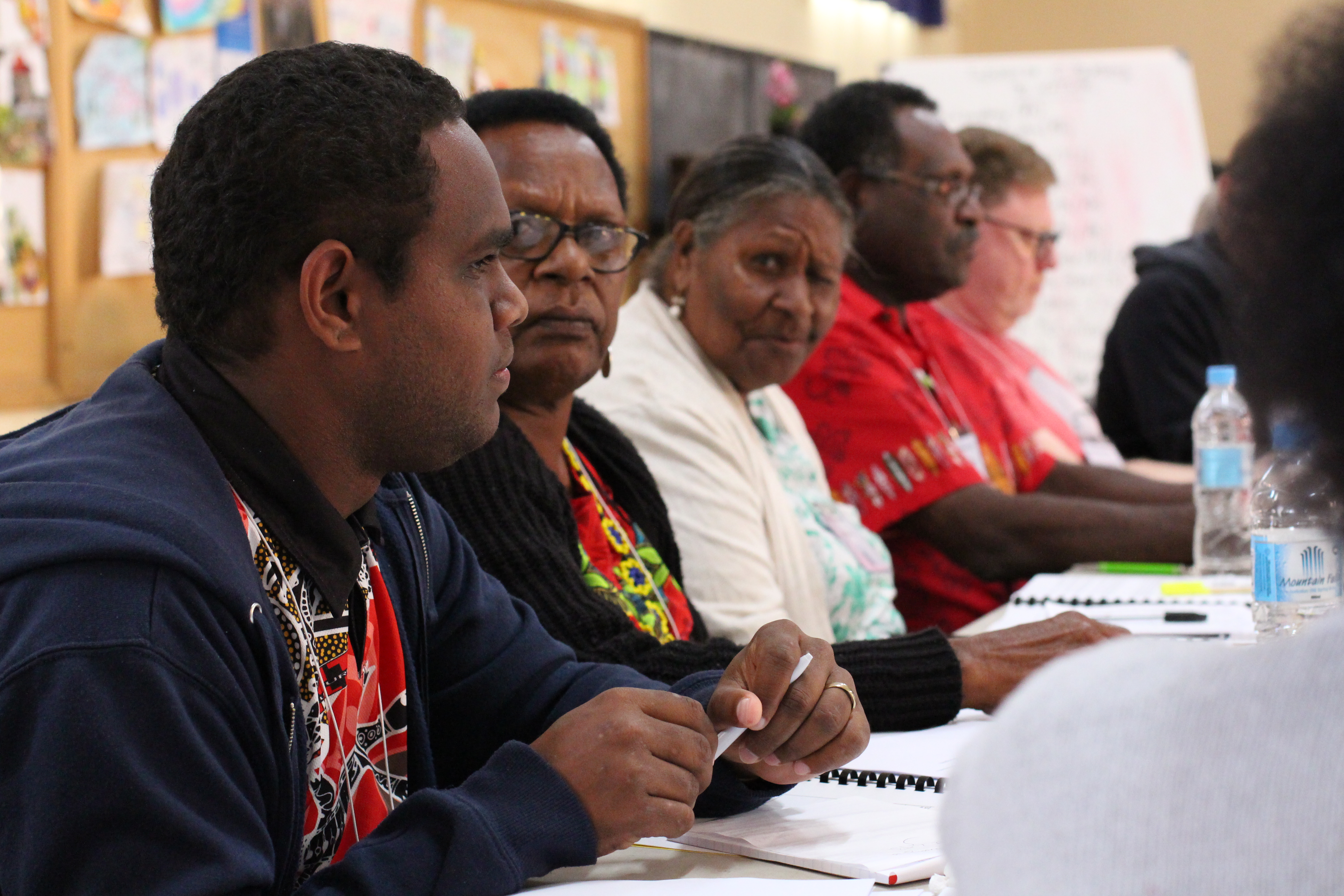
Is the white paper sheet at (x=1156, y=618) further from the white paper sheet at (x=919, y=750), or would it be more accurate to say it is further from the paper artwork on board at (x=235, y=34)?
the paper artwork on board at (x=235, y=34)

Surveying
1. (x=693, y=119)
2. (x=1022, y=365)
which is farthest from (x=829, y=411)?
(x=693, y=119)

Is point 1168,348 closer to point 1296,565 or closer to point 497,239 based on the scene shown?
point 1296,565

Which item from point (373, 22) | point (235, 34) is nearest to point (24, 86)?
point (235, 34)

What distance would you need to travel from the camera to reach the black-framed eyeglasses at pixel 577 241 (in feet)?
5.74

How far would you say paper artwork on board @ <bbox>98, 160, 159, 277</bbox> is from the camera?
10.1ft

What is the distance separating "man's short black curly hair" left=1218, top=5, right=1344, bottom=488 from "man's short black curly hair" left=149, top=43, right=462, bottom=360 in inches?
25.1

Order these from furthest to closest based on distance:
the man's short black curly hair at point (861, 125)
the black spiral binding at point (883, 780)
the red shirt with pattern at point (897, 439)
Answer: the man's short black curly hair at point (861, 125), the red shirt with pattern at point (897, 439), the black spiral binding at point (883, 780)

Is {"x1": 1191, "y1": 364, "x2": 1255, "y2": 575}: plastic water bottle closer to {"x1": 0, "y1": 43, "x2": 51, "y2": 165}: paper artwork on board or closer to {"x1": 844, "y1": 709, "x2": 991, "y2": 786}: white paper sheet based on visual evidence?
{"x1": 844, "y1": 709, "x2": 991, "y2": 786}: white paper sheet

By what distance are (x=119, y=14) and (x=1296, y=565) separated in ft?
9.00

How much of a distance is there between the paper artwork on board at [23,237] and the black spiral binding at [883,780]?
2.34 m

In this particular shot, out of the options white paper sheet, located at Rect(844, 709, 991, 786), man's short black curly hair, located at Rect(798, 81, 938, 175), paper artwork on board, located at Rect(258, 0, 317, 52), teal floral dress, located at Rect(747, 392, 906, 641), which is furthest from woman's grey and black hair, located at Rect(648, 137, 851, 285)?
paper artwork on board, located at Rect(258, 0, 317, 52)

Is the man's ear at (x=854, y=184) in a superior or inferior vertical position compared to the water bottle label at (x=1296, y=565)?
superior

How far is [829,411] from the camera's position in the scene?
105 inches

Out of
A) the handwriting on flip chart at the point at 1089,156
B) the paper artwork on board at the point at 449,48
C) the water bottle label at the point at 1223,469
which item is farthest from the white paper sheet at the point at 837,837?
the handwriting on flip chart at the point at 1089,156
